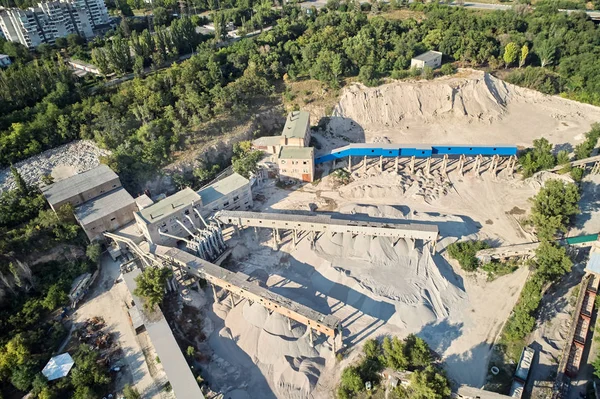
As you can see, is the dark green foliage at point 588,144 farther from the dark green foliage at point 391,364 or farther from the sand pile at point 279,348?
the sand pile at point 279,348

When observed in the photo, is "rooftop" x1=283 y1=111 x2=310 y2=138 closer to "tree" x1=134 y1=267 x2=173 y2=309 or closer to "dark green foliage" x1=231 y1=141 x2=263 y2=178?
"dark green foliage" x1=231 y1=141 x2=263 y2=178

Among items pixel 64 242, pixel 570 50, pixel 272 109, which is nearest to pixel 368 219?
pixel 272 109

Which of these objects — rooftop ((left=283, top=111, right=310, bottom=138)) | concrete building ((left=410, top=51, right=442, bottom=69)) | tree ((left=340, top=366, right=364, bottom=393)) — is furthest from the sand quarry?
rooftop ((left=283, top=111, right=310, bottom=138))

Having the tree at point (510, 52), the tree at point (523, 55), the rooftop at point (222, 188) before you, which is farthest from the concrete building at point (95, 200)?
the tree at point (523, 55)

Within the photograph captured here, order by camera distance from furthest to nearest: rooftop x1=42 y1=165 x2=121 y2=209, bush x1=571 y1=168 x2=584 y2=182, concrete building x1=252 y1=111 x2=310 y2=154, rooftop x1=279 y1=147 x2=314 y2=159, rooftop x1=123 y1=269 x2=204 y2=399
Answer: concrete building x1=252 y1=111 x2=310 y2=154, rooftop x1=279 y1=147 x2=314 y2=159, bush x1=571 y1=168 x2=584 y2=182, rooftop x1=42 y1=165 x2=121 y2=209, rooftop x1=123 y1=269 x2=204 y2=399

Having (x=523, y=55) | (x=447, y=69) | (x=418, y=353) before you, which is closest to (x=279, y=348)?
(x=418, y=353)

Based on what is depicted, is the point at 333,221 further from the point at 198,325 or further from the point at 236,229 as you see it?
the point at 198,325
